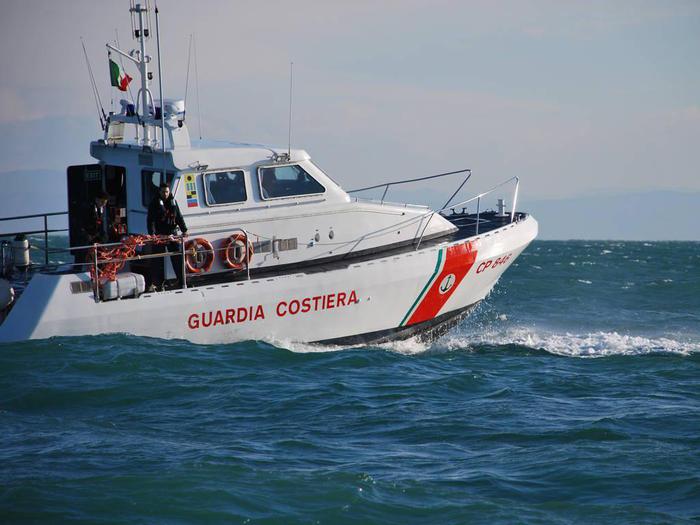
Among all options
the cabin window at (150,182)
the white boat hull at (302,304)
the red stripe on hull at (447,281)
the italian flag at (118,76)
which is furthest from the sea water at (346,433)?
the italian flag at (118,76)

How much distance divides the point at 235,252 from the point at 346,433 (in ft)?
13.9

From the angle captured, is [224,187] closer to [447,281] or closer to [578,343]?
[447,281]

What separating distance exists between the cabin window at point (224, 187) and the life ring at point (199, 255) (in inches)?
21.3

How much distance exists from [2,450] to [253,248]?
5230mm

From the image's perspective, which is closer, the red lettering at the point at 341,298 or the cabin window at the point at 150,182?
the cabin window at the point at 150,182

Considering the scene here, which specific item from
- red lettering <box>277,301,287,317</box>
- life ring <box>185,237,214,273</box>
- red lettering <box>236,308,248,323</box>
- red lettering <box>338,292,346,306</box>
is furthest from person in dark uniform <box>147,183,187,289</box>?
red lettering <box>338,292,346,306</box>

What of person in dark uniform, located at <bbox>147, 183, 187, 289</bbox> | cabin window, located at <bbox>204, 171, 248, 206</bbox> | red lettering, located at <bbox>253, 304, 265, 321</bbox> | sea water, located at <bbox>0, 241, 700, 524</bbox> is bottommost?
sea water, located at <bbox>0, 241, 700, 524</bbox>

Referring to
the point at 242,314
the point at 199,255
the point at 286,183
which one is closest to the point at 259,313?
the point at 242,314

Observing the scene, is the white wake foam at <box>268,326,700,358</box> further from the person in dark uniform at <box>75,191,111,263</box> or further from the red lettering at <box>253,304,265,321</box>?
the person in dark uniform at <box>75,191,111,263</box>

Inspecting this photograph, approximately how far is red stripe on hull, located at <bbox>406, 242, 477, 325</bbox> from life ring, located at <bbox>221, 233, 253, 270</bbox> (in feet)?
8.44

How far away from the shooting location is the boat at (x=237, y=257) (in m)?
12.1

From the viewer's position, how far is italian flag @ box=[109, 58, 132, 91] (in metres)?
13.7

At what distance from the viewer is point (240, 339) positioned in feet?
41.4

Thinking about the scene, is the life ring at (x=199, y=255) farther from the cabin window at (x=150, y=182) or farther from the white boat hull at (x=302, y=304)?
the cabin window at (x=150, y=182)
